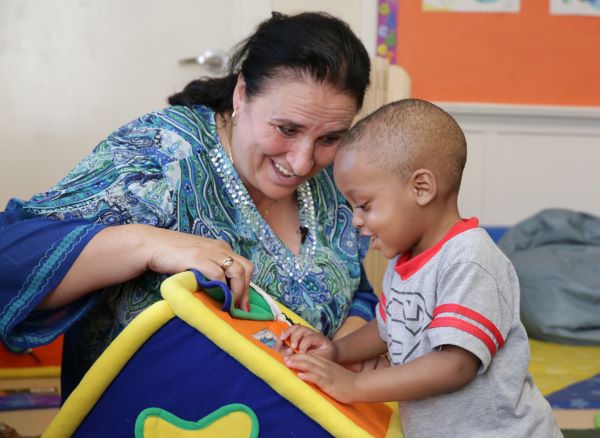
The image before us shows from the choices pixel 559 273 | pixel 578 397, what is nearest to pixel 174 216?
pixel 578 397

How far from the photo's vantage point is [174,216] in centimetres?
143

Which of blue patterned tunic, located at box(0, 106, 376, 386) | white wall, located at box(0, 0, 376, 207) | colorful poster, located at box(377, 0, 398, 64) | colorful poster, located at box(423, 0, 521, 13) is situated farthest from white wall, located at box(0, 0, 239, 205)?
blue patterned tunic, located at box(0, 106, 376, 386)

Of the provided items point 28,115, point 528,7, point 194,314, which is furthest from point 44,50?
point 194,314

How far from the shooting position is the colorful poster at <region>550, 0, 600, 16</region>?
3.44 meters

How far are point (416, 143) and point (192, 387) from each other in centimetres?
50

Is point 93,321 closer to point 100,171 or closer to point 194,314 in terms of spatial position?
point 100,171

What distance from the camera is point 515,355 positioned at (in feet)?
3.76

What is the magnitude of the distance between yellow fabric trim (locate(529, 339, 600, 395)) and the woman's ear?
1.36 metres

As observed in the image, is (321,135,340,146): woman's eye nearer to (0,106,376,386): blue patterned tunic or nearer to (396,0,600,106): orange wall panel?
(0,106,376,386): blue patterned tunic

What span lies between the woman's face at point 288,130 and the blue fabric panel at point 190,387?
0.52m

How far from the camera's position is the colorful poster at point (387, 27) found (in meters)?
3.35

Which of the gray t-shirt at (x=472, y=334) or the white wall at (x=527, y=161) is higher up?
the gray t-shirt at (x=472, y=334)

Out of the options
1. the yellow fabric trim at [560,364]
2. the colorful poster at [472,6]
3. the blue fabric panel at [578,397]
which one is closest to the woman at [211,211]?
the blue fabric panel at [578,397]

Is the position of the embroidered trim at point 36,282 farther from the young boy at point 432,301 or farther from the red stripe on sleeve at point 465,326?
the red stripe on sleeve at point 465,326
